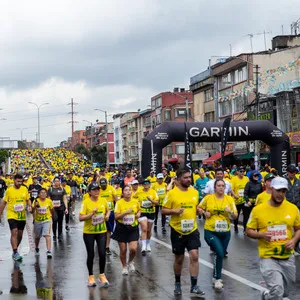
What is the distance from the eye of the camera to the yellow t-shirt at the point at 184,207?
9.97 m

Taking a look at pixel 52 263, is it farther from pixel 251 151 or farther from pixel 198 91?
pixel 198 91

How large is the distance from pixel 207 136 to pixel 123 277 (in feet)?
50.1

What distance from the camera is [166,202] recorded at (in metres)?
10.0

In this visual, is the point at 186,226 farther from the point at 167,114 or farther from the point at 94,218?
the point at 167,114

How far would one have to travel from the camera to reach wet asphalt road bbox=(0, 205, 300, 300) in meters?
10.0

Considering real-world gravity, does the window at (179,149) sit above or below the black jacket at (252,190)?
above

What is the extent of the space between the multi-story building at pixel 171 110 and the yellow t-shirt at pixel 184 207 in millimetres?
75344

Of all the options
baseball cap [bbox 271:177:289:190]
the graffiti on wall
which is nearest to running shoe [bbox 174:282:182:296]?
baseball cap [bbox 271:177:289:190]

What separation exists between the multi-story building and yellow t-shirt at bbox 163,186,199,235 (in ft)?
247

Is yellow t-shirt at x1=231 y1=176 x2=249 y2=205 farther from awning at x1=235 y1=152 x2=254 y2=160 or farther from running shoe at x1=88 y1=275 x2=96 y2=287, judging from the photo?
awning at x1=235 y1=152 x2=254 y2=160

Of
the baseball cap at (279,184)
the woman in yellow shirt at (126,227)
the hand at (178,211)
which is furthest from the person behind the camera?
the woman in yellow shirt at (126,227)

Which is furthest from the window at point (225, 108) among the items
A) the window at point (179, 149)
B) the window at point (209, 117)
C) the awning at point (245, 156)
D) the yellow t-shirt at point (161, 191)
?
the yellow t-shirt at point (161, 191)

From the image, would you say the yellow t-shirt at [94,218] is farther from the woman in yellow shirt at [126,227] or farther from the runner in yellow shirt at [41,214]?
the runner in yellow shirt at [41,214]

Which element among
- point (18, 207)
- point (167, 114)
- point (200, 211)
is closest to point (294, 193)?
point (200, 211)
